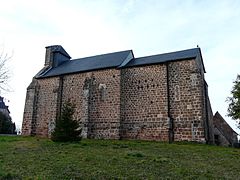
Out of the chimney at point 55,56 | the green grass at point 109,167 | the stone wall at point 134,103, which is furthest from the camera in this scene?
the chimney at point 55,56

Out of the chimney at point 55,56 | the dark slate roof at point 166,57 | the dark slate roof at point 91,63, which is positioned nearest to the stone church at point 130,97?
the dark slate roof at point 166,57

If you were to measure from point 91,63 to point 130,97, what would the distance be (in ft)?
22.1

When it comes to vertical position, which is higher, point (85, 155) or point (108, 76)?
point (108, 76)

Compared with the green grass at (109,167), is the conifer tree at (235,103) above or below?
above

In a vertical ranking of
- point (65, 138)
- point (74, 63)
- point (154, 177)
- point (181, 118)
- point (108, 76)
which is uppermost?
point (74, 63)

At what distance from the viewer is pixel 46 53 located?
105ft

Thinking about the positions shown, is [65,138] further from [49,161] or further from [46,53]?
[46,53]

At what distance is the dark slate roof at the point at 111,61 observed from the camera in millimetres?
23469

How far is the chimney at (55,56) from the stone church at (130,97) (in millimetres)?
3292

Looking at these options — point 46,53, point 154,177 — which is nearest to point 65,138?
point 154,177

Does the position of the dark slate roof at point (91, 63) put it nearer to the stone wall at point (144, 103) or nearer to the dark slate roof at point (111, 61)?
the dark slate roof at point (111, 61)

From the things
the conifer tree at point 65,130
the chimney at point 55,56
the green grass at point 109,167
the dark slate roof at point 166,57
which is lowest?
the green grass at point 109,167

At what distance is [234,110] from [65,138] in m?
19.7

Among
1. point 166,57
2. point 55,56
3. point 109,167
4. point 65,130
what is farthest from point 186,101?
point 55,56
